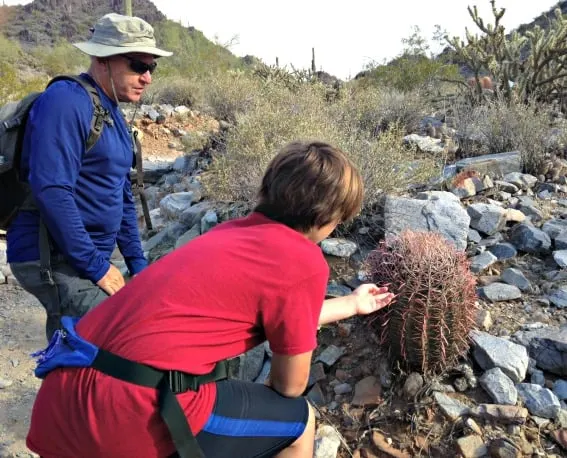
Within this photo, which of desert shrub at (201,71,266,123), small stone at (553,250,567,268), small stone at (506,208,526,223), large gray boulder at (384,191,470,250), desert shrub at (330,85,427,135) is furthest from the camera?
desert shrub at (201,71,266,123)

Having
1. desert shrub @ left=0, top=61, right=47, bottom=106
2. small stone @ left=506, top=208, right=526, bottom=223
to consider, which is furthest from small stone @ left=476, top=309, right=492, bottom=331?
desert shrub @ left=0, top=61, right=47, bottom=106

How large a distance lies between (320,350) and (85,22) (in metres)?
75.7

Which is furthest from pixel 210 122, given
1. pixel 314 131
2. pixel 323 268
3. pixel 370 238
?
pixel 323 268

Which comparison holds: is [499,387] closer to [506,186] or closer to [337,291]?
[337,291]

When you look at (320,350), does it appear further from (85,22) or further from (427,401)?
(85,22)

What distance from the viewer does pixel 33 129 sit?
7.12ft

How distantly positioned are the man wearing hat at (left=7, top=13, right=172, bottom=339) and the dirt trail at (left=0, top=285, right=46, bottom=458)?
114 cm

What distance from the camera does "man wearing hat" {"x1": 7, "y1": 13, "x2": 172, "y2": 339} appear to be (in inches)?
84.7

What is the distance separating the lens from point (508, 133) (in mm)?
6125

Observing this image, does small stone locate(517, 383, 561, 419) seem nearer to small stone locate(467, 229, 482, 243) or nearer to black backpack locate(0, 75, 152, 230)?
small stone locate(467, 229, 482, 243)

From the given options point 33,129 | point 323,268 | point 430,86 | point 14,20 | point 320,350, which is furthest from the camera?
point 14,20

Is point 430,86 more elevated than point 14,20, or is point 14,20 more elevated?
point 14,20

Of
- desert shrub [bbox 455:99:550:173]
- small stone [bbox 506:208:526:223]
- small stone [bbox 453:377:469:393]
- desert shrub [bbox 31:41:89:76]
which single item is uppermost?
desert shrub [bbox 31:41:89:76]

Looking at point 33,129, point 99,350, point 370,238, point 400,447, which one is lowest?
point 400,447
